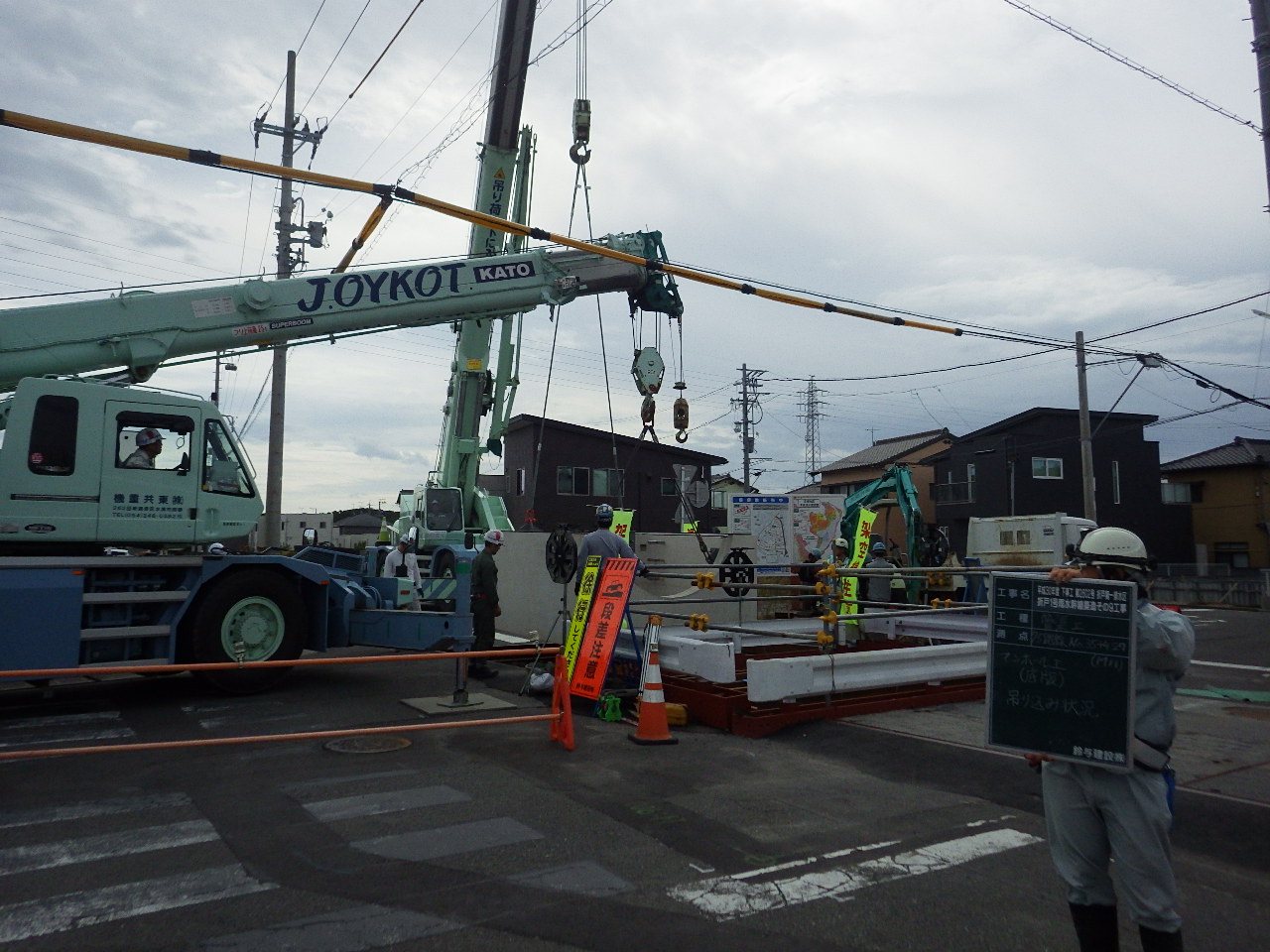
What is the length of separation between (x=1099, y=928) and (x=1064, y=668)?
0.96 meters

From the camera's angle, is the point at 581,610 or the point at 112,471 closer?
the point at 581,610

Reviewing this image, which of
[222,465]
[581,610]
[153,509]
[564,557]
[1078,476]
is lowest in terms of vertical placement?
[581,610]

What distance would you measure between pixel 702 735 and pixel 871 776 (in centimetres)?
180

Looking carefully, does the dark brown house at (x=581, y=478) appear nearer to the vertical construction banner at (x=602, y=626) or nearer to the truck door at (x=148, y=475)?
the truck door at (x=148, y=475)

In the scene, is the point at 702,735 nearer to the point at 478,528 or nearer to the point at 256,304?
the point at 256,304

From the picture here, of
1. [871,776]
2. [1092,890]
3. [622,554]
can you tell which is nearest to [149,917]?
[1092,890]

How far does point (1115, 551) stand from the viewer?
363 centimetres

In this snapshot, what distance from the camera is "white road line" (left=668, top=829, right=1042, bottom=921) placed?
424 cm

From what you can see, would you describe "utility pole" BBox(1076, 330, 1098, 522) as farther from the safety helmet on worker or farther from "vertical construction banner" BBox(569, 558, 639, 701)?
the safety helmet on worker

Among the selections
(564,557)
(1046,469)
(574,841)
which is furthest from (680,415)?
(1046,469)

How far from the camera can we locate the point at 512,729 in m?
8.19

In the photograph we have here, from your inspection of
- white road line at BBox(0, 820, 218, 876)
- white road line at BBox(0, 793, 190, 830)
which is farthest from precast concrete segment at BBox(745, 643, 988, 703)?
white road line at BBox(0, 793, 190, 830)

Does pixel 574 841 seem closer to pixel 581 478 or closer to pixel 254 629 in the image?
pixel 254 629

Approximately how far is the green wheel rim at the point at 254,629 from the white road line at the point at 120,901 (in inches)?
224
